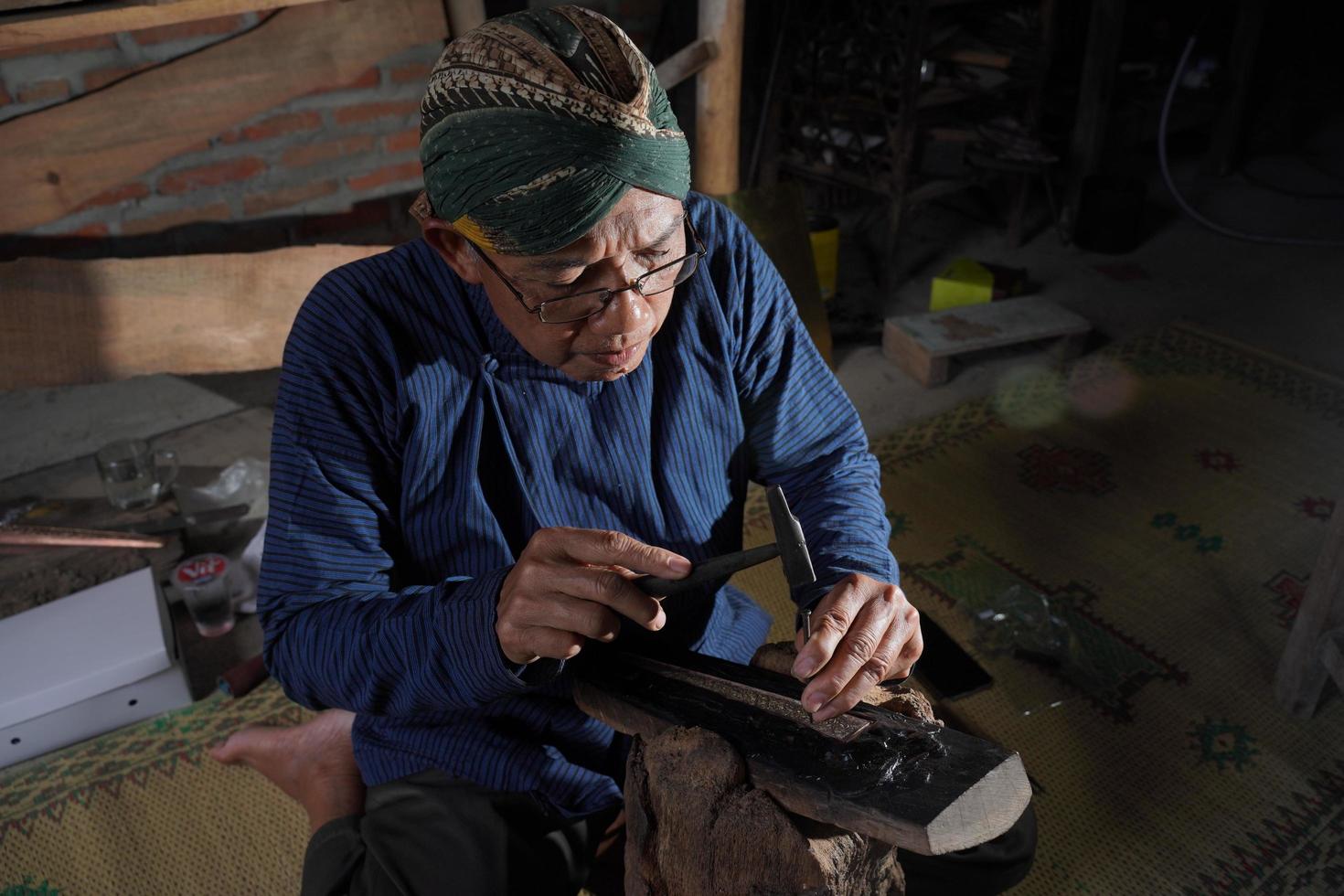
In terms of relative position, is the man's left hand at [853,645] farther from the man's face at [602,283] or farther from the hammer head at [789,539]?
the man's face at [602,283]

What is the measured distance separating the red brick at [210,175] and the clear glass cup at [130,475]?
844 millimetres

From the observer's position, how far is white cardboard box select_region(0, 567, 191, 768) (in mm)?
2346

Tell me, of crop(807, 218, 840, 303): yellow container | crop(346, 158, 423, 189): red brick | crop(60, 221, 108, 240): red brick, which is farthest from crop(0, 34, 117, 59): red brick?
crop(807, 218, 840, 303): yellow container

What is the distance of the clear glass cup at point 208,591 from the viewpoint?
2.76 metres

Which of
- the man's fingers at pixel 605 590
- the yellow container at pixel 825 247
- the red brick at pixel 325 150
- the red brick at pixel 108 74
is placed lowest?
the yellow container at pixel 825 247

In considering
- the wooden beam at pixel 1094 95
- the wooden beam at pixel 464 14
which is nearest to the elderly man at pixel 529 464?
the wooden beam at pixel 464 14

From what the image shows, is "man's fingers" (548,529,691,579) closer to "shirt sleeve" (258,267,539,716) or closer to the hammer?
the hammer

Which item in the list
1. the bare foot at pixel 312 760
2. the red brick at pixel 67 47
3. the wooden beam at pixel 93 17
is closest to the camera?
the bare foot at pixel 312 760

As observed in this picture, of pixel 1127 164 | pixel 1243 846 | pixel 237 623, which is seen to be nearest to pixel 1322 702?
pixel 1243 846

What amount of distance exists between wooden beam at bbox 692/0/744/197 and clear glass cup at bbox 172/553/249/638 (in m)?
2.11

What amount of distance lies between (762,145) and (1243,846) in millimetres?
4147

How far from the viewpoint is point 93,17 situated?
2.44 meters

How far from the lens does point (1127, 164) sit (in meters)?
6.39

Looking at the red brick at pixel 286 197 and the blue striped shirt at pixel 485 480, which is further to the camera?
the red brick at pixel 286 197
